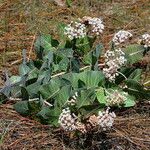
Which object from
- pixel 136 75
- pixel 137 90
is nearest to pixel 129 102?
pixel 137 90

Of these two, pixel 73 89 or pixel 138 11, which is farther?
pixel 138 11

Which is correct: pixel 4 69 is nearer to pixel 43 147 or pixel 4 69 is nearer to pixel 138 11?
pixel 43 147

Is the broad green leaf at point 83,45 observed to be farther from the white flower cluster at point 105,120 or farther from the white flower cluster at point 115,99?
the white flower cluster at point 105,120

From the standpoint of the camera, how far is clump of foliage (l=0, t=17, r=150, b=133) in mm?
2580

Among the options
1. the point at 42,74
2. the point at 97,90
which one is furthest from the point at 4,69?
the point at 97,90

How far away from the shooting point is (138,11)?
3.92 meters

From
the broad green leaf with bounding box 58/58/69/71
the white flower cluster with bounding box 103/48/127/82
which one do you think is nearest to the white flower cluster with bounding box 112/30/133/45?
the white flower cluster with bounding box 103/48/127/82

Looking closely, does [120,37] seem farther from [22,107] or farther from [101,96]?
[22,107]

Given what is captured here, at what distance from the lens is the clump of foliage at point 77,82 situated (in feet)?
8.46

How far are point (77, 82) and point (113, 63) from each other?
0.20m

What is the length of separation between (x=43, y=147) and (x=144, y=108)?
24.1 inches

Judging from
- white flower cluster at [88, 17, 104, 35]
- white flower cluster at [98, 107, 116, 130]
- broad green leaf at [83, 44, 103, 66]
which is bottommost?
white flower cluster at [98, 107, 116, 130]

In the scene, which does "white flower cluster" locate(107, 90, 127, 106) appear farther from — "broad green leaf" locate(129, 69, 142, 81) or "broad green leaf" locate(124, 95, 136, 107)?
"broad green leaf" locate(129, 69, 142, 81)

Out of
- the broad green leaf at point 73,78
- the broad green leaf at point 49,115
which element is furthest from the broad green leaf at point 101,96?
the broad green leaf at point 49,115
